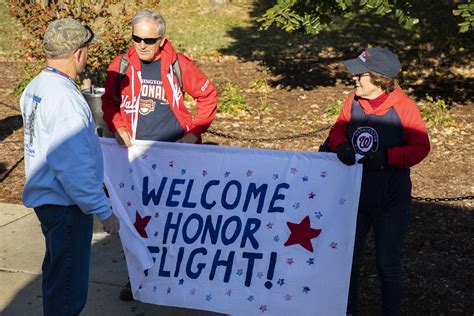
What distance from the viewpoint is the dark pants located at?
4816 mm

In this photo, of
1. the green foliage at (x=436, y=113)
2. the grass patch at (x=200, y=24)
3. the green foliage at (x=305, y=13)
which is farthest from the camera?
the grass patch at (x=200, y=24)

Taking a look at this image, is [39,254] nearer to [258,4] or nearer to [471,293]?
[471,293]

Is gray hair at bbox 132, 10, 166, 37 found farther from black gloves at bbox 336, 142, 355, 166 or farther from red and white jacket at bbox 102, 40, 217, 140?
black gloves at bbox 336, 142, 355, 166

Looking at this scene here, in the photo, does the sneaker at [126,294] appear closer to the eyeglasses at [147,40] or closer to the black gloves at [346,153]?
the eyeglasses at [147,40]

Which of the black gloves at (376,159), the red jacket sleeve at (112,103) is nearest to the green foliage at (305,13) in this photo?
the red jacket sleeve at (112,103)

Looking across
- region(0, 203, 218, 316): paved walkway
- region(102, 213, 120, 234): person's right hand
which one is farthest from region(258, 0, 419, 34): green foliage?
region(102, 213, 120, 234): person's right hand

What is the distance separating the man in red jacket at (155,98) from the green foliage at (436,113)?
18.7 ft

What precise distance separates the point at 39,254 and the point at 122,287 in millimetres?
1064

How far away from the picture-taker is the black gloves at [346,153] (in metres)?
4.80

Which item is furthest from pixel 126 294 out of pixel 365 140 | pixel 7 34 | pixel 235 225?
pixel 7 34

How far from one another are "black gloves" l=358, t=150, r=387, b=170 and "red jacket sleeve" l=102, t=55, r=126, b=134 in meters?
1.78

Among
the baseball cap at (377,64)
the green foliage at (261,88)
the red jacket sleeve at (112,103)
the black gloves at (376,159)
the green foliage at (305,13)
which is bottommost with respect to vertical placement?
the green foliage at (261,88)

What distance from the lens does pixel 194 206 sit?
526 centimetres

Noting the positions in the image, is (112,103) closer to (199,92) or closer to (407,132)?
(199,92)
